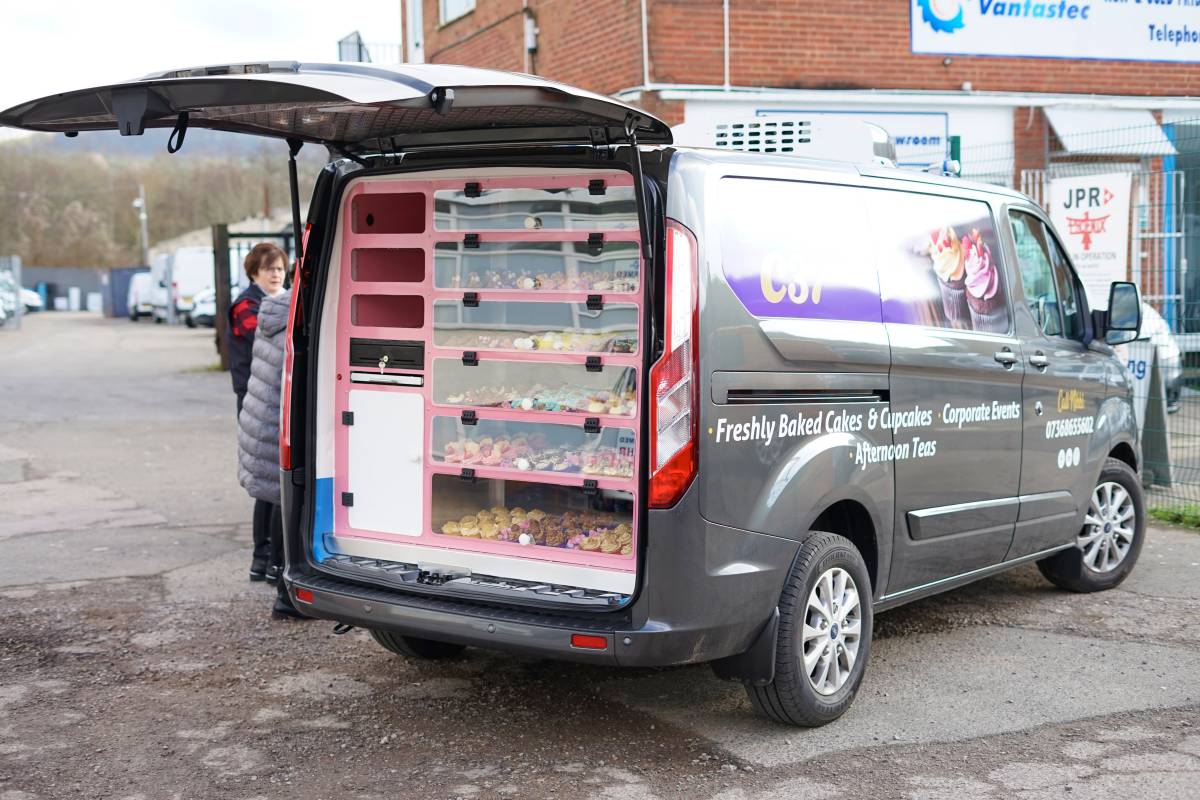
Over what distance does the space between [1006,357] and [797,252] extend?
61.1 inches

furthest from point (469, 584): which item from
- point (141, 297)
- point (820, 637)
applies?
point (141, 297)

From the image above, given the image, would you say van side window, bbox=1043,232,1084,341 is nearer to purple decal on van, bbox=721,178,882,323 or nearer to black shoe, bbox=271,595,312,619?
purple decal on van, bbox=721,178,882,323

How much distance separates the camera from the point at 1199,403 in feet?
34.3

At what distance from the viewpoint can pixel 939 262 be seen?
550cm

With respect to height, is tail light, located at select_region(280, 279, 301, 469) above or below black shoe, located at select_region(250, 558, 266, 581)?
above

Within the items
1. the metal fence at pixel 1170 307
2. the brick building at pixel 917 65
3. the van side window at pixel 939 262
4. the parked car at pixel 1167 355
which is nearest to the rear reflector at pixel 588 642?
the van side window at pixel 939 262

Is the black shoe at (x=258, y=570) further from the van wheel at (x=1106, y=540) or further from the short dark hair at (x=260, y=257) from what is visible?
the van wheel at (x=1106, y=540)

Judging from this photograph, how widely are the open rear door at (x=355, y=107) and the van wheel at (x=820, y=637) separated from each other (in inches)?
63.9

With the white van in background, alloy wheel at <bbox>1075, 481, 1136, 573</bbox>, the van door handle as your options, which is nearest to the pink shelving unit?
the van door handle

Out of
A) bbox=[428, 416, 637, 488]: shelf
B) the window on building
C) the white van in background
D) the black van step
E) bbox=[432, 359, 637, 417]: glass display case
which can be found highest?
the window on building

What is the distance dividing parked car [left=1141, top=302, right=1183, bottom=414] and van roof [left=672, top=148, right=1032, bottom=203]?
4.22m

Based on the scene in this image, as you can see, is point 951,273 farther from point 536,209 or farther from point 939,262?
point 536,209

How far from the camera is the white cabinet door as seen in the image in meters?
5.09

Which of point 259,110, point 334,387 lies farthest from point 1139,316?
point 259,110
